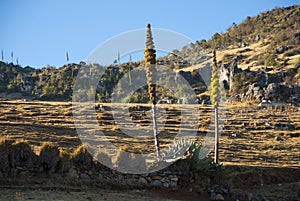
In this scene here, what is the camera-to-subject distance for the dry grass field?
26.4 m

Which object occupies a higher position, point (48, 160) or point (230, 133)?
point (48, 160)

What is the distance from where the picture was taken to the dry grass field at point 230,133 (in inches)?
1041

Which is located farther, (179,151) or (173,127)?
(173,127)

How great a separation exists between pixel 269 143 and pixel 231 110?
85.2 ft

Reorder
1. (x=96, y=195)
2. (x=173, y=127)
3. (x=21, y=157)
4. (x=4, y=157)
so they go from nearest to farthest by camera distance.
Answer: (x=96, y=195) → (x=4, y=157) → (x=21, y=157) → (x=173, y=127)

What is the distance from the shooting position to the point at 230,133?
4662 centimetres

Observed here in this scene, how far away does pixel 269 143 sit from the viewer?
134 ft

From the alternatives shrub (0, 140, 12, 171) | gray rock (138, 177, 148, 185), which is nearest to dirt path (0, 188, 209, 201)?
gray rock (138, 177, 148, 185)

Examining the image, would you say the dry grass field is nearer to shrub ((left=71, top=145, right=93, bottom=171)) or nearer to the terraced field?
the terraced field

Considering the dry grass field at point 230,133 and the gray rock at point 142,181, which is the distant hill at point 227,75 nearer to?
the dry grass field at point 230,133

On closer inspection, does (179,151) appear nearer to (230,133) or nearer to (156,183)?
(156,183)

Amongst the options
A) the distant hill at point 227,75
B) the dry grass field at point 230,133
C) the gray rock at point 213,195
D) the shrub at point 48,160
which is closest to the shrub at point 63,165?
the shrub at point 48,160

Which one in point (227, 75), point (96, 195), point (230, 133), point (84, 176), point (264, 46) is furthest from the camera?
point (264, 46)

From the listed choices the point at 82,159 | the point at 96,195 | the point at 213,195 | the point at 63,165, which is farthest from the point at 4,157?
the point at 213,195
